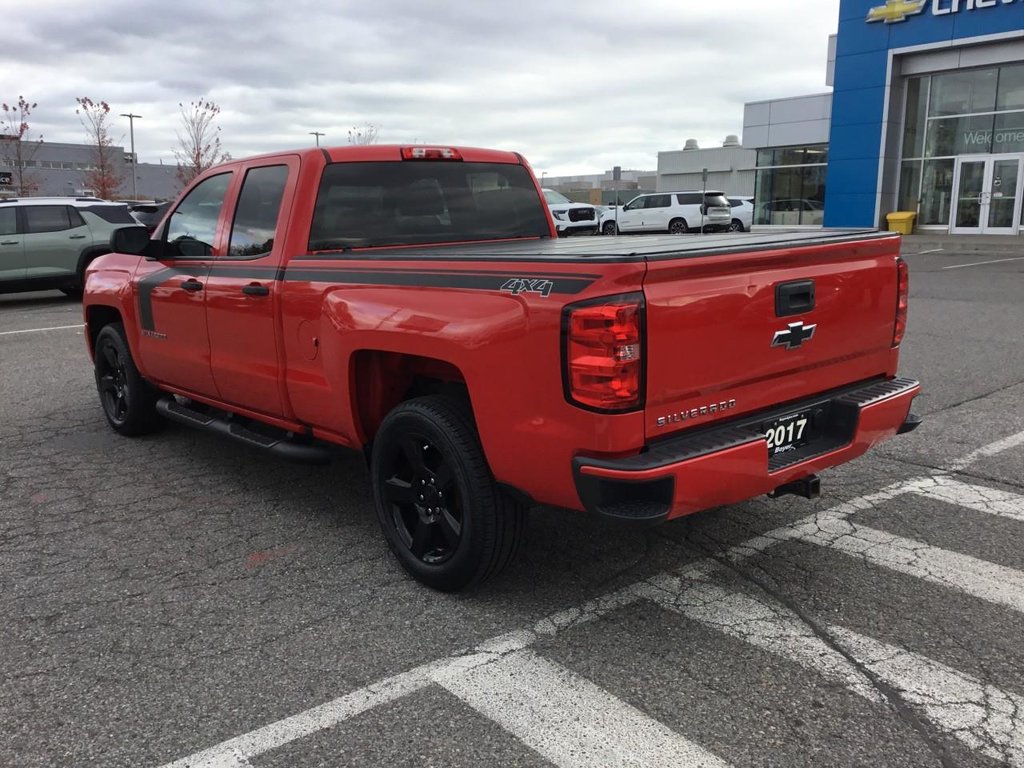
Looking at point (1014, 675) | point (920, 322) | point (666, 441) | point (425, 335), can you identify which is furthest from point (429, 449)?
point (920, 322)

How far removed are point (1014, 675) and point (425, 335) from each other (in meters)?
2.39

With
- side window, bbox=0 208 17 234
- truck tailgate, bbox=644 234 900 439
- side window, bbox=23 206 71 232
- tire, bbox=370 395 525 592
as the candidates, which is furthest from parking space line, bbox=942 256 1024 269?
tire, bbox=370 395 525 592

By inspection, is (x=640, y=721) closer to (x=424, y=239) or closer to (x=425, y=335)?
(x=425, y=335)

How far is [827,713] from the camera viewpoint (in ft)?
9.02

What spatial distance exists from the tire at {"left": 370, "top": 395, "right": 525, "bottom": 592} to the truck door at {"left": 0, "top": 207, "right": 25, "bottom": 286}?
508 inches

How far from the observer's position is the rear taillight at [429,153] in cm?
468

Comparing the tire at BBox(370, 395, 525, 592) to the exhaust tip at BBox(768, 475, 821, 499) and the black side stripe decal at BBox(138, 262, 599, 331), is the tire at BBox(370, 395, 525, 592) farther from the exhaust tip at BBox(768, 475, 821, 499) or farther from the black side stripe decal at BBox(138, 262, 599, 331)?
the exhaust tip at BBox(768, 475, 821, 499)

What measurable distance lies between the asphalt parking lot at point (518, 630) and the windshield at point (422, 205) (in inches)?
58.1

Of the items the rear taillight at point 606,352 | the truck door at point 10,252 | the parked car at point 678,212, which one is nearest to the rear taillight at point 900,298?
the rear taillight at point 606,352

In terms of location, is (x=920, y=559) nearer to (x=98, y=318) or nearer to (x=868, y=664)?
(x=868, y=664)

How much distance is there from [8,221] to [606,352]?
14533mm

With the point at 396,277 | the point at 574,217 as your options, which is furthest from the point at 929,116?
the point at 396,277

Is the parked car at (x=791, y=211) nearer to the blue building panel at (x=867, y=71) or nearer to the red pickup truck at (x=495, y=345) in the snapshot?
the blue building panel at (x=867, y=71)

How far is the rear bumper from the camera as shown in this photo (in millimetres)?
2893
